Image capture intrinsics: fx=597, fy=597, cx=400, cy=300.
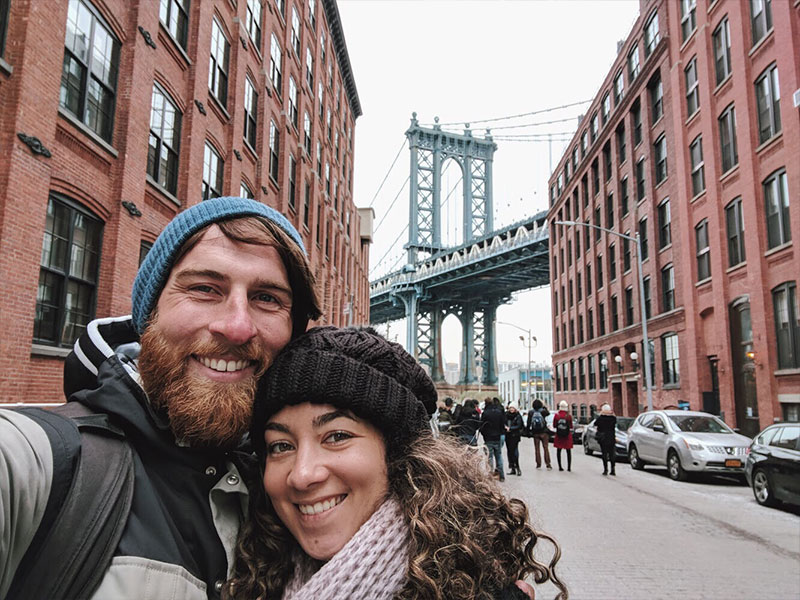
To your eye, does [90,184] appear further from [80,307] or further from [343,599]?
[343,599]

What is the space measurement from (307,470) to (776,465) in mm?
10709

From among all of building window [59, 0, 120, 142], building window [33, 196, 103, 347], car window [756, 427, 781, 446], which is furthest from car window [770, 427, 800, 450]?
building window [59, 0, 120, 142]

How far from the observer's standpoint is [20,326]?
328 inches

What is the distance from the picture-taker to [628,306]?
3428cm

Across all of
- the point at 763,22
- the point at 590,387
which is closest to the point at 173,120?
the point at 763,22

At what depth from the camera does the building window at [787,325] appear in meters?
18.1

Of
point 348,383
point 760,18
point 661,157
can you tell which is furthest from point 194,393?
point 661,157

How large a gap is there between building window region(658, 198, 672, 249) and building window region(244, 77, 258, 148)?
65.0 ft

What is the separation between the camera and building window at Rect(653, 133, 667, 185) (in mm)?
29406

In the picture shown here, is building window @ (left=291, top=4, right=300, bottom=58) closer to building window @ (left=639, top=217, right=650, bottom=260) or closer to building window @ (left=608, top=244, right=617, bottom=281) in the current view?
building window @ (left=639, top=217, right=650, bottom=260)

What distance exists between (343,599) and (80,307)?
396 inches

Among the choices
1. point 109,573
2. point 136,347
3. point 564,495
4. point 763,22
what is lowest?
point 564,495

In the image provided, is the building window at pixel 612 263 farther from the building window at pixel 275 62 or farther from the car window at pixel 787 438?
the car window at pixel 787 438

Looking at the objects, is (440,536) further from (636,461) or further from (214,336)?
(636,461)
